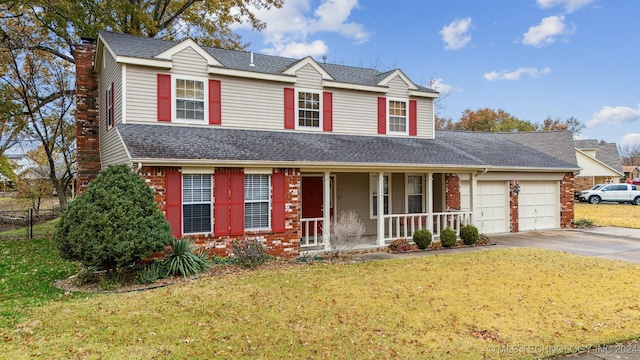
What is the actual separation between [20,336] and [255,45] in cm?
2171

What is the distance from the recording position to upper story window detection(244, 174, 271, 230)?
35.3ft

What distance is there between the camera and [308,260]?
34.7 ft

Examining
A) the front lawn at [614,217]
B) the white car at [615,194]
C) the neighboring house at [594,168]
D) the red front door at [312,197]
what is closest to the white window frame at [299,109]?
the red front door at [312,197]

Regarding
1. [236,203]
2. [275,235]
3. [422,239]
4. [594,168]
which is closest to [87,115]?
[236,203]

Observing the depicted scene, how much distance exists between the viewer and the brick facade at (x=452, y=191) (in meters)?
15.5

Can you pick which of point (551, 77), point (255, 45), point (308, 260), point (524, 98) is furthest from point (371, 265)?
point (524, 98)

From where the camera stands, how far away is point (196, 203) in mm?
10117

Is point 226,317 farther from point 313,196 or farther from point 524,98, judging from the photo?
point 524,98

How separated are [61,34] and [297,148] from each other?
14.8 meters

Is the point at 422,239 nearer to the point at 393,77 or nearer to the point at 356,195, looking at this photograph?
the point at 356,195

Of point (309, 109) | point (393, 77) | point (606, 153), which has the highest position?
point (393, 77)

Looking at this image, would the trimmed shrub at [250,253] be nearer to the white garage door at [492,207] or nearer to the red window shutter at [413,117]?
the red window shutter at [413,117]

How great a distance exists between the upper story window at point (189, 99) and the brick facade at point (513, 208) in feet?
40.8

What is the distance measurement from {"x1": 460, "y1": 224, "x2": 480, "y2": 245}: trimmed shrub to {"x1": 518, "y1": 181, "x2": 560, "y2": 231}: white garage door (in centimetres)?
486
